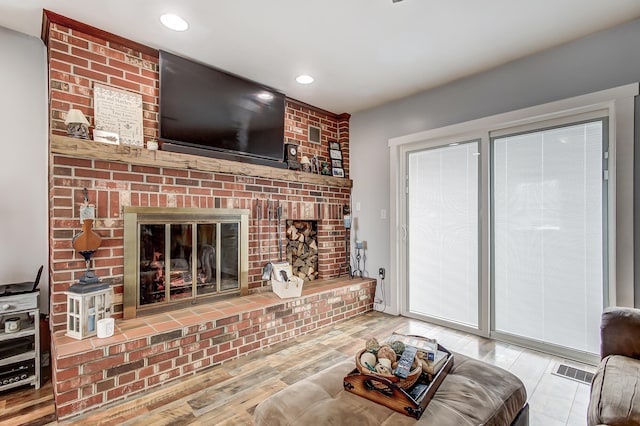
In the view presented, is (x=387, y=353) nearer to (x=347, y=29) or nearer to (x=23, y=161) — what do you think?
(x=347, y=29)

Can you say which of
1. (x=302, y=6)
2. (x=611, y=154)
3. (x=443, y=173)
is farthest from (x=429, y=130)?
(x=302, y=6)

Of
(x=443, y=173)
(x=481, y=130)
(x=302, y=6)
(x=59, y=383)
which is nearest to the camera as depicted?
(x=59, y=383)

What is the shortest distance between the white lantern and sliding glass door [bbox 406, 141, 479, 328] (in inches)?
113

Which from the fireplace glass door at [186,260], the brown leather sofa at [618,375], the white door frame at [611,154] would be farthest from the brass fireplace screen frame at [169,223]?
the brown leather sofa at [618,375]

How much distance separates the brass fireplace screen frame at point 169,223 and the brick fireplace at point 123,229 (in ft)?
0.12

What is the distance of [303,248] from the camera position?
379 centimetres

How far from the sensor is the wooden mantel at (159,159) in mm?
2045

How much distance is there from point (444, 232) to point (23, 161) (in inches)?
143

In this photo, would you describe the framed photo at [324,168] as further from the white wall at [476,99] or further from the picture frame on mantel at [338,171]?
the white wall at [476,99]

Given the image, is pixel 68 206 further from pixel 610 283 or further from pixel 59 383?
pixel 610 283

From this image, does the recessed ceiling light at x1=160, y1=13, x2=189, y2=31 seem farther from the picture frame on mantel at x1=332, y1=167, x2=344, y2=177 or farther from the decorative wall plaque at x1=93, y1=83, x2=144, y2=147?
the picture frame on mantel at x1=332, y1=167, x2=344, y2=177

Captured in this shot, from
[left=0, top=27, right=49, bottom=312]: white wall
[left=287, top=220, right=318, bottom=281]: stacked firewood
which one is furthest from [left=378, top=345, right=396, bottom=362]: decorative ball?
[left=0, top=27, right=49, bottom=312]: white wall

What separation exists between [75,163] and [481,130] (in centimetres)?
326

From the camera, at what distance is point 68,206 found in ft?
6.86
